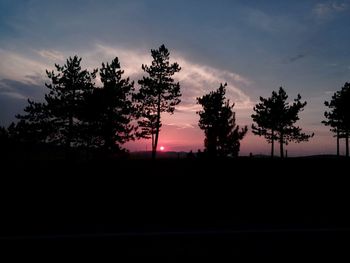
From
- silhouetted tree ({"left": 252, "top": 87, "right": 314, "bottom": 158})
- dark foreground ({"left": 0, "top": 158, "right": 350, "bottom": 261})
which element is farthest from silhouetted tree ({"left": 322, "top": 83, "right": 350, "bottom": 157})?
dark foreground ({"left": 0, "top": 158, "right": 350, "bottom": 261})

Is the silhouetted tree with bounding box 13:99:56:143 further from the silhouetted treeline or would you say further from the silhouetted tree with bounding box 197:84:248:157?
the silhouetted tree with bounding box 197:84:248:157

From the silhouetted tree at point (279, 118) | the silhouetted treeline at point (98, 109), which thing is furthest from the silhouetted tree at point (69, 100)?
the silhouetted tree at point (279, 118)

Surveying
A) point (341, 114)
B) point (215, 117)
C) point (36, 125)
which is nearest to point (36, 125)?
point (36, 125)

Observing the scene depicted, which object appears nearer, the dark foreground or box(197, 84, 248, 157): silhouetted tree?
the dark foreground

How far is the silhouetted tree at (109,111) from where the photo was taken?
35062mm

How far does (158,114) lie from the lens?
36438 millimetres

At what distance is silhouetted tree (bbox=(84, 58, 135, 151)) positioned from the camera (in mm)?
35062

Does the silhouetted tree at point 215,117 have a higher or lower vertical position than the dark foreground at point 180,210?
higher

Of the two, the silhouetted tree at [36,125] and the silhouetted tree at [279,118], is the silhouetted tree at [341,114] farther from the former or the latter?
the silhouetted tree at [36,125]

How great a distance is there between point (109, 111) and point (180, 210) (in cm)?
2561

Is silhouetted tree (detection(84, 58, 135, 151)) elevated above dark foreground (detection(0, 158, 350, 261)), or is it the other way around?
silhouetted tree (detection(84, 58, 135, 151))

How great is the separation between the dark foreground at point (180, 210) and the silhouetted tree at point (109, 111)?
16.7 m

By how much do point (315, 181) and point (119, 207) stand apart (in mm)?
9862

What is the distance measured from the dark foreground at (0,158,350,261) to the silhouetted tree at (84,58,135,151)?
16696 mm
